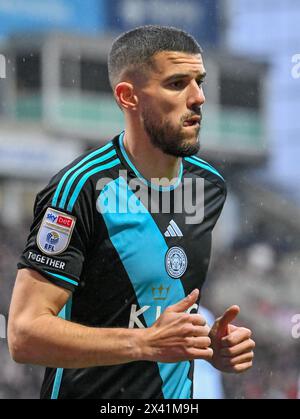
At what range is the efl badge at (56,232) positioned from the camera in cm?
345

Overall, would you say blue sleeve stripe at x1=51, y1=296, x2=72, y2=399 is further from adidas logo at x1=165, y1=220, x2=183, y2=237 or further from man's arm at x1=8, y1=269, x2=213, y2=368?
adidas logo at x1=165, y1=220, x2=183, y2=237

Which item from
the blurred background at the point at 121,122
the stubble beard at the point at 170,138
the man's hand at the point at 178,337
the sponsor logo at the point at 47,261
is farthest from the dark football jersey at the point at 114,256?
the blurred background at the point at 121,122

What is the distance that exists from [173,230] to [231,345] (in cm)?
50

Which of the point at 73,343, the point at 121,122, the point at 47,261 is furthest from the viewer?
the point at 121,122

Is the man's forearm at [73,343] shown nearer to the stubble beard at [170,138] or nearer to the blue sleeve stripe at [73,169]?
the blue sleeve stripe at [73,169]

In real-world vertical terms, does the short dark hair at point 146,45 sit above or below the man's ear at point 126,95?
above

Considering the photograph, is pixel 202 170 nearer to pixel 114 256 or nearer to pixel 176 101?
pixel 176 101

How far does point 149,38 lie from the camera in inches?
148

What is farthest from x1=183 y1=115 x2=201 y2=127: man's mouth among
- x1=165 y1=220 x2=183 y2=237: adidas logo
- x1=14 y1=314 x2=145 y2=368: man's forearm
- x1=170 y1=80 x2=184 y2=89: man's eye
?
x1=14 y1=314 x2=145 y2=368: man's forearm

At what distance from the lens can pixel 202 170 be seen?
412 cm

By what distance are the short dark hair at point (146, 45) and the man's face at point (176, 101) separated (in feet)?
0.10

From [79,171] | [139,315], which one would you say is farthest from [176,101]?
[139,315]

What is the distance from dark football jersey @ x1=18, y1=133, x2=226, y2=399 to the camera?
11.4 ft
